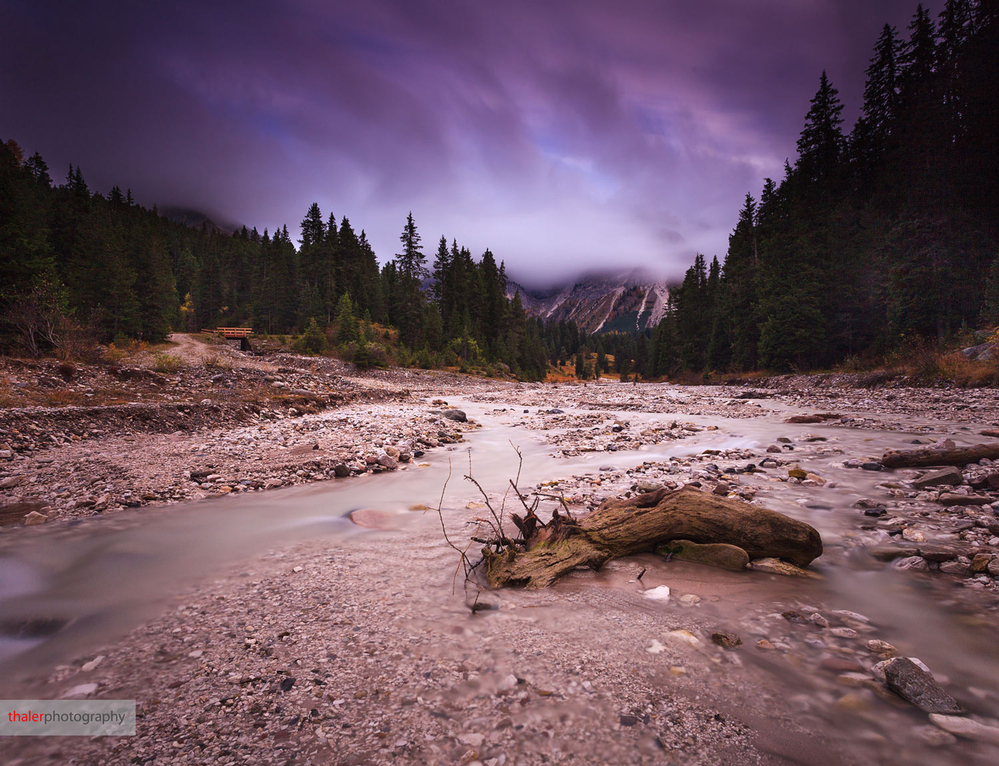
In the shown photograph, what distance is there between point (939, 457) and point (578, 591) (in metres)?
7.51

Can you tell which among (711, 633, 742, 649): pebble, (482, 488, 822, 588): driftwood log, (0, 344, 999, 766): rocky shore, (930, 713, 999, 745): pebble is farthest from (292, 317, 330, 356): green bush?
(930, 713, 999, 745): pebble

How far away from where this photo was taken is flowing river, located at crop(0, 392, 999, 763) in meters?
2.07

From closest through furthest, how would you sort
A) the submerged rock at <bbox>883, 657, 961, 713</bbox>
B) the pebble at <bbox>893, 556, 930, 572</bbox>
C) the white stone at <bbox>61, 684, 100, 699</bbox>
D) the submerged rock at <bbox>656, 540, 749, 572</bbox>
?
the submerged rock at <bbox>883, 657, 961, 713</bbox> < the white stone at <bbox>61, 684, 100, 699</bbox> < the pebble at <bbox>893, 556, 930, 572</bbox> < the submerged rock at <bbox>656, 540, 749, 572</bbox>

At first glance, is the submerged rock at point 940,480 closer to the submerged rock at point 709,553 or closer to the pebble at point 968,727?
the submerged rock at point 709,553

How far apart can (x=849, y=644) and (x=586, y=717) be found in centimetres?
194

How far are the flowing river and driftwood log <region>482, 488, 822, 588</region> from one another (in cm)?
16

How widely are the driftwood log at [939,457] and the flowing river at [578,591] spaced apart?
0.88m

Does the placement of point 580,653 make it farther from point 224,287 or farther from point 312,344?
point 224,287

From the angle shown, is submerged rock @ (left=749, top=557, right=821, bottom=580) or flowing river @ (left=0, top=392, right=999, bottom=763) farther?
submerged rock @ (left=749, top=557, right=821, bottom=580)

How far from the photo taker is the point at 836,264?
3036 cm

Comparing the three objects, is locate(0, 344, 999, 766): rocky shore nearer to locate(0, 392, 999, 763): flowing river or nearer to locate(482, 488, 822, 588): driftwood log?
locate(0, 392, 999, 763): flowing river

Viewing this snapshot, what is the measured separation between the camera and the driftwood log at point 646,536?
3684 mm

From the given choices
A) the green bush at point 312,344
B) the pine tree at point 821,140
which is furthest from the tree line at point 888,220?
the green bush at point 312,344

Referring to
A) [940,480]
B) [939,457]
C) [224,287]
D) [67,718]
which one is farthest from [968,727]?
[224,287]
